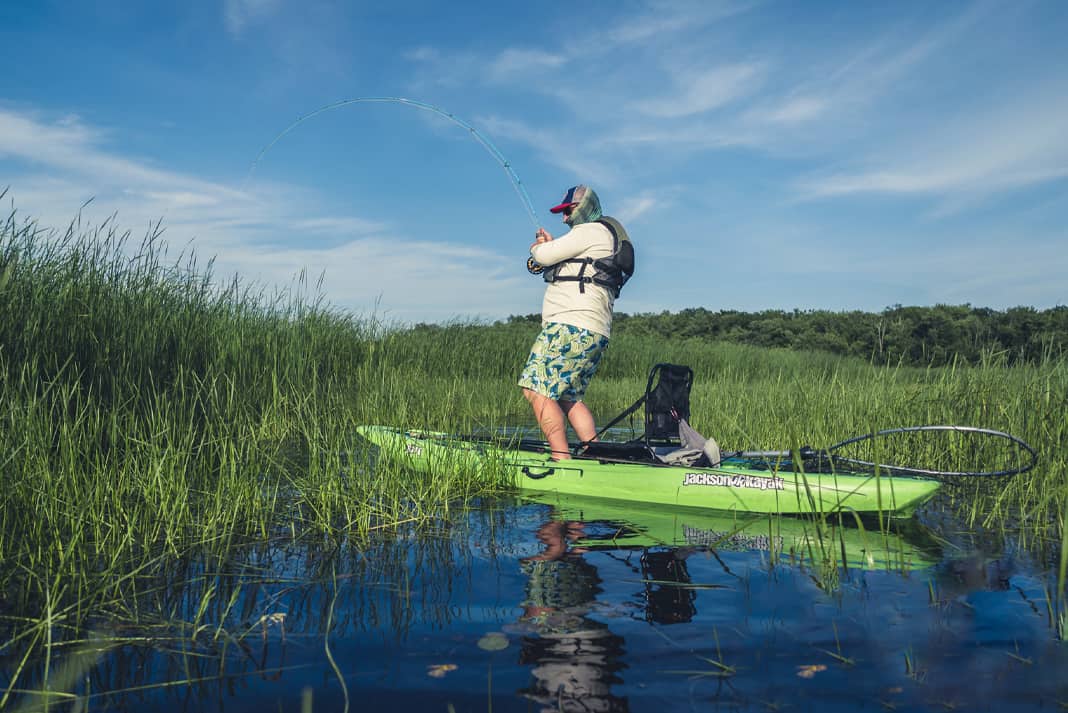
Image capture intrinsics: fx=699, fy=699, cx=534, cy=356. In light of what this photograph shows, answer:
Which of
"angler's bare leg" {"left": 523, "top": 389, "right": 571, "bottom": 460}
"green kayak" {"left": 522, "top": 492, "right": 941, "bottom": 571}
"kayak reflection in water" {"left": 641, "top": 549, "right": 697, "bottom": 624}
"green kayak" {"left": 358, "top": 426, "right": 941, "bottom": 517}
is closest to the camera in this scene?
"kayak reflection in water" {"left": 641, "top": 549, "right": 697, "bottom": 624}

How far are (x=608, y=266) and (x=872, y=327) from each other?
27560 mm

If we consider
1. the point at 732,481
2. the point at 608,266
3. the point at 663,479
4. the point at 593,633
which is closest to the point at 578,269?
the point at 608,266

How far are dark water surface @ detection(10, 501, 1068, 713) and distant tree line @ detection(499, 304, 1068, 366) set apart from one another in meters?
18.0

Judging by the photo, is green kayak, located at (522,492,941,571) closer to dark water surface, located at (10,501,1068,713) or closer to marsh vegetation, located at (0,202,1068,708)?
dark water surface, located at (10,501,1068,713)

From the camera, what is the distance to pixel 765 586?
345 cm

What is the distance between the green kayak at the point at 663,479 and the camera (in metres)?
4.74

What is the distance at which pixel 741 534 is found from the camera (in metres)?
4.54

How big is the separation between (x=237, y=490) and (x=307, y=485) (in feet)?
1.72

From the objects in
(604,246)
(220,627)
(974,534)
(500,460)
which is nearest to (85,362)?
(500,460)

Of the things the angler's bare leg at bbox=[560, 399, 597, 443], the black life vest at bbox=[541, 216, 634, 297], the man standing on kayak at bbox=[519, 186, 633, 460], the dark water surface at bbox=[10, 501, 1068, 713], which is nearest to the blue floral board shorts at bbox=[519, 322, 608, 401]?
the man standing on kayak at bbox=[519, 186, 633, 460]

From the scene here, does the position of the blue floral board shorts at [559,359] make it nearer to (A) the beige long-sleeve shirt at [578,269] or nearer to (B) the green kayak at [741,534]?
(A) the beige long-sleeve shirt at [578,269]

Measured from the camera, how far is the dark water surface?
2.39 metres

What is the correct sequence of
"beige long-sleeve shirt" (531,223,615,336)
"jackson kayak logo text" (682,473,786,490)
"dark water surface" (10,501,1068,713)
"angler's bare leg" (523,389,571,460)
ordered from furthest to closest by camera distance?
1. "angler's bare leg" (523,389,571,460)
2. "beige long-sleeve shirt" (531,223,615,336)
3. "jackson kayak logo text" (682,473,786,490)
4. "dark water surface" (10,501,1068,713)

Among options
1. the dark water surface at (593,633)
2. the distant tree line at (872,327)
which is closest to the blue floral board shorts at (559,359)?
the dark water surface at (593,633)
